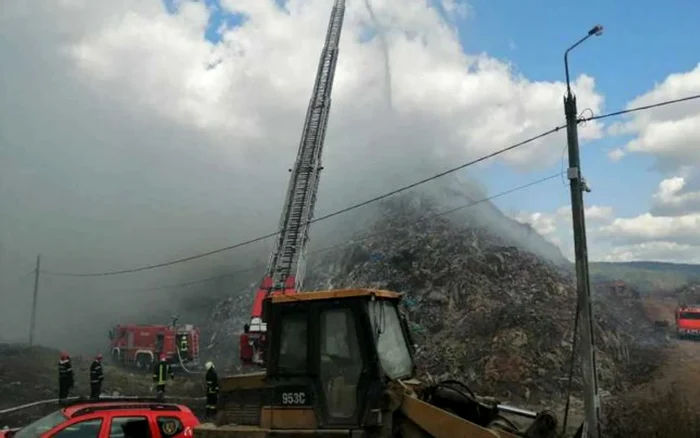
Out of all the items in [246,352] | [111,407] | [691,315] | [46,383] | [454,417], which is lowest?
[46,383]

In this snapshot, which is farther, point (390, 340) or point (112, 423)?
point (112, 423)

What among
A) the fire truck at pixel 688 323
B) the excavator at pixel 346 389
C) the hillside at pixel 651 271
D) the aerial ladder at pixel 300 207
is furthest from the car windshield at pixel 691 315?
the hillside at pixel 651 271

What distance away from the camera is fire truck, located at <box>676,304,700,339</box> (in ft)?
103

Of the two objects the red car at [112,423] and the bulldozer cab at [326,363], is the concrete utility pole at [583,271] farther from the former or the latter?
the red car at [112,423]

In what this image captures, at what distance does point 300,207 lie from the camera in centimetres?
2080

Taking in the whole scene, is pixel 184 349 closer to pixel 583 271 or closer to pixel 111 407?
pixel 111 407

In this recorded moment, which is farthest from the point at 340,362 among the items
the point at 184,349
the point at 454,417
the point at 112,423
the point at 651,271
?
the point at 651,271

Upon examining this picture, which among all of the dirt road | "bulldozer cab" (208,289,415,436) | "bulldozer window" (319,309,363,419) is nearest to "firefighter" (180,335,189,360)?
the dirt road

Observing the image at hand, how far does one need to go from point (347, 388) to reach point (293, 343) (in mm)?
745

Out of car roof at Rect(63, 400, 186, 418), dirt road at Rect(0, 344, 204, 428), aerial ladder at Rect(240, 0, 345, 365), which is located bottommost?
dirt road at Rect(0, 344, 204, 428)

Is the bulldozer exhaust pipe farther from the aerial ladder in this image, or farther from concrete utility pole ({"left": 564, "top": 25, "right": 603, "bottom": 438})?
the aerial ladder

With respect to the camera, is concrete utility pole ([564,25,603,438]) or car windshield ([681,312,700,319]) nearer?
concrete utility pole ([564,25,603,438])

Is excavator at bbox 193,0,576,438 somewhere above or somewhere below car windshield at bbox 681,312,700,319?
below

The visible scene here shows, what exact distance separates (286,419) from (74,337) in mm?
41333
